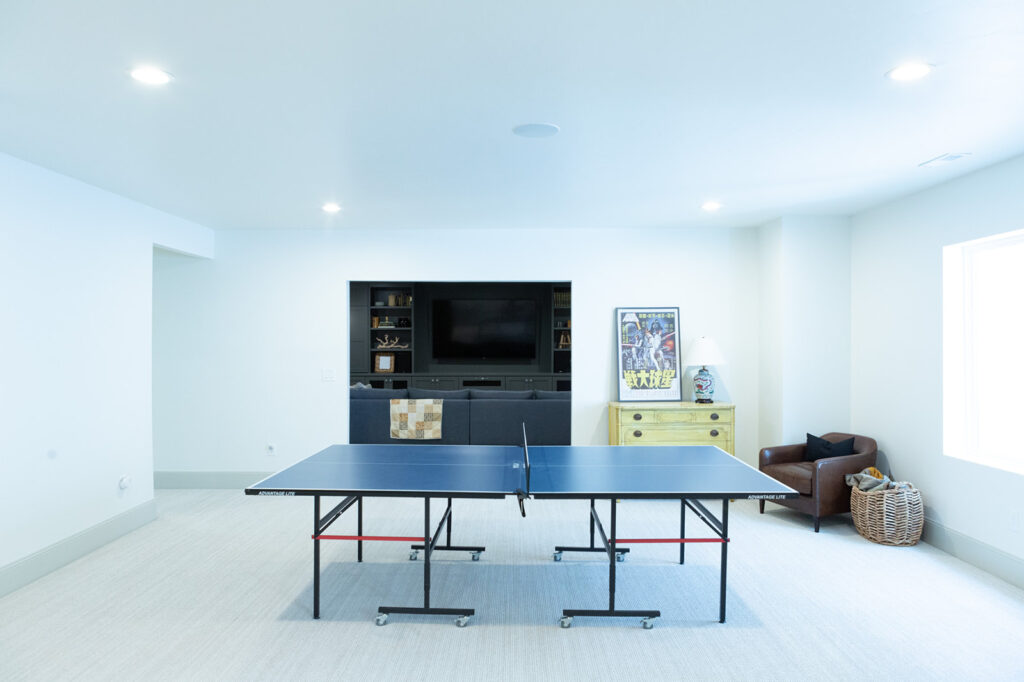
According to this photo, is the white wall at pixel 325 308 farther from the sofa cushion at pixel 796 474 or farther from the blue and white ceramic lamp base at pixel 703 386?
the sofa cushion at pixel 796 474

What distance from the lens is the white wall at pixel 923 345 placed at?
12.1ft

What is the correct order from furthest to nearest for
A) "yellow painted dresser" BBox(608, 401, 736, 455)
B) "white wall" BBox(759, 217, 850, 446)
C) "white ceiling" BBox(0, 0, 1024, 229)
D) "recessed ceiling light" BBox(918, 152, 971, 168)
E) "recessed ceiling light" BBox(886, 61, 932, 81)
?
1. "yellow painted dresser" BBox(608, 401, 736, 455)
2. "white wall" BBox(759, 217, 850, 446)
3. "recessed ceiling light" BBox(918, 152, 971, 168)
4. "recessed ceiling light" BBox(886, 61, 932, 81)
5. "white ceiling" BBox(0, 0, 1024, 229)

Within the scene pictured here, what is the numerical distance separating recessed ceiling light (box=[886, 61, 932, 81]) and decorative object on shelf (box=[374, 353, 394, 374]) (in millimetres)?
8282

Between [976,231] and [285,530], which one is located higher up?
[976,231]

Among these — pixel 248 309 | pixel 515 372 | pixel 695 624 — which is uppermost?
pixel 248 309

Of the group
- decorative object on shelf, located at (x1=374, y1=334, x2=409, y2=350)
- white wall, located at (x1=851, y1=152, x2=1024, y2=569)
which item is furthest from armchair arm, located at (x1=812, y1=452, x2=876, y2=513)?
decorative object on shelf, located at (x1=374, y1=334, x2=409, y2=350)

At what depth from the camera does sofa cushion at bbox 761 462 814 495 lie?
4.64 metres

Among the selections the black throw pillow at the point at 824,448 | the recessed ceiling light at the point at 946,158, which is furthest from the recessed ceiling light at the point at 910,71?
the black throw pillow at the point at 824,448

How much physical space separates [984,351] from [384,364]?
7.75 m

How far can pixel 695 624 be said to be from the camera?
122 inches

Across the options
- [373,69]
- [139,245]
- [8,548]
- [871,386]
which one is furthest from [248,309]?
[871,386]

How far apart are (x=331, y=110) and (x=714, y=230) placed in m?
4.19

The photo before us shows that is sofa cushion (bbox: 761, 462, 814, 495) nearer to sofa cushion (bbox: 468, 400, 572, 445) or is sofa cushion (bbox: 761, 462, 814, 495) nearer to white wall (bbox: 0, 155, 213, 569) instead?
sofa cushion (bbox: 468, 400, 572, 445)

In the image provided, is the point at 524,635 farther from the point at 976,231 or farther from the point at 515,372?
the point at 515,372
